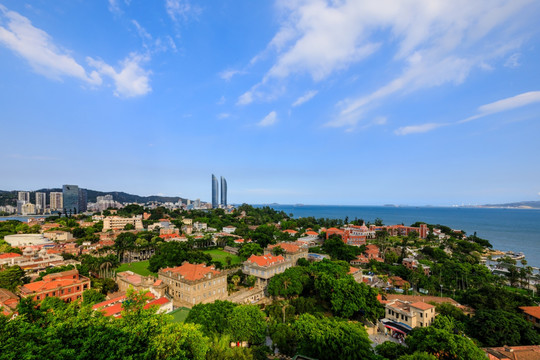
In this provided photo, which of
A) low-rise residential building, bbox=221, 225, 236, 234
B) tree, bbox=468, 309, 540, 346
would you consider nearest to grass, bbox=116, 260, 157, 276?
low-rise residential building, bbox=221, 225, 236, 234

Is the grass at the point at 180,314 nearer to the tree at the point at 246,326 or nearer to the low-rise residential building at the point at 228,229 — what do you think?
the tree at the point at 246,326

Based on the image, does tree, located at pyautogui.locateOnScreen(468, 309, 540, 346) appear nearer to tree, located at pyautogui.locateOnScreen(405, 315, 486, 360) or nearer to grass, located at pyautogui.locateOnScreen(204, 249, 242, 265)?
tree, located at pyautogui.locateOnScreen(405, 315, 486, 360)

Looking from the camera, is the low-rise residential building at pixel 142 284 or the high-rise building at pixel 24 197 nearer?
the low-rise residential building at pixel 142 284

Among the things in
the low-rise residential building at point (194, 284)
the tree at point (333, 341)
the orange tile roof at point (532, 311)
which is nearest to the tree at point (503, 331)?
the orange tile roof at point (532, 311)

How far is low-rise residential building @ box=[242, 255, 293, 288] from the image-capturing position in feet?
127

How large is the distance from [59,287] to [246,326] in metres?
25.4

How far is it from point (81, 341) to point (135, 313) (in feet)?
11.0

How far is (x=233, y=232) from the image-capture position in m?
88.4

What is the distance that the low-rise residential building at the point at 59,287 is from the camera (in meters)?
29.7

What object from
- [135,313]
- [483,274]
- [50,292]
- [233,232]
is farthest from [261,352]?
[233,232]

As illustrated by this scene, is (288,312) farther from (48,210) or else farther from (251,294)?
(48,210)

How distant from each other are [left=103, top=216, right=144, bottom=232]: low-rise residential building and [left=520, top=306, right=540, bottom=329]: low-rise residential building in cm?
10366

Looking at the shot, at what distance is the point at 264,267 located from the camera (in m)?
38.7

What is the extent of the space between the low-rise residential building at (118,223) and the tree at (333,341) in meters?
90.1
